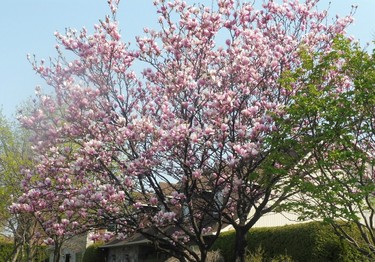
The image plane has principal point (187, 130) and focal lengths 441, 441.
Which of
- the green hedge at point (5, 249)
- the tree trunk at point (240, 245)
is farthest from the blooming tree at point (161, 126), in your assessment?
the green hedge at point (5, 249)

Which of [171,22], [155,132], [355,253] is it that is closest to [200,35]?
[171,22]

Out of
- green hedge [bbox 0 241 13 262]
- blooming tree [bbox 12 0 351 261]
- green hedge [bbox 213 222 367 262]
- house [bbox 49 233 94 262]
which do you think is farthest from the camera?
green hedge [bbox 0 241 13 262]

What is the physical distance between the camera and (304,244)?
63.2ft

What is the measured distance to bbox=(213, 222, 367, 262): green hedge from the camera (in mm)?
18297

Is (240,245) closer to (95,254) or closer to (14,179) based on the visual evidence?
(14,179)

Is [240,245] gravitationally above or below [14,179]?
below

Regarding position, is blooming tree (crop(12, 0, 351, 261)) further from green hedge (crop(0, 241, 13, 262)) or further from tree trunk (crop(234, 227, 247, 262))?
green hedge (crop(0, 241, 13, 262))

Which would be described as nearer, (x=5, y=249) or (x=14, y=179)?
(x=14, y=179)

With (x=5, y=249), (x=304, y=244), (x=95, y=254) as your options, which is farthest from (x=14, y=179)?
(x=304, y=244)

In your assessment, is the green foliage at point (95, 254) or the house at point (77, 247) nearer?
the house at point (77, 247)

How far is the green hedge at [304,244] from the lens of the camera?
18.3m

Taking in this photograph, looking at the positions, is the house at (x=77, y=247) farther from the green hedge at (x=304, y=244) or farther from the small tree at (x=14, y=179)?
the green hedge at (x=304, y=244)

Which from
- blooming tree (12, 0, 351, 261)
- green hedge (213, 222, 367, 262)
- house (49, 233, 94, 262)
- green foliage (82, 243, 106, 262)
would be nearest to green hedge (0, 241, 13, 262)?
house (49, 233, 94, 262)

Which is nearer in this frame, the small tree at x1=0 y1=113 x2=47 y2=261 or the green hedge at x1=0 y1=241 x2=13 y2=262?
the small tree at x1=0 y1=113 x2=47 y2=261
